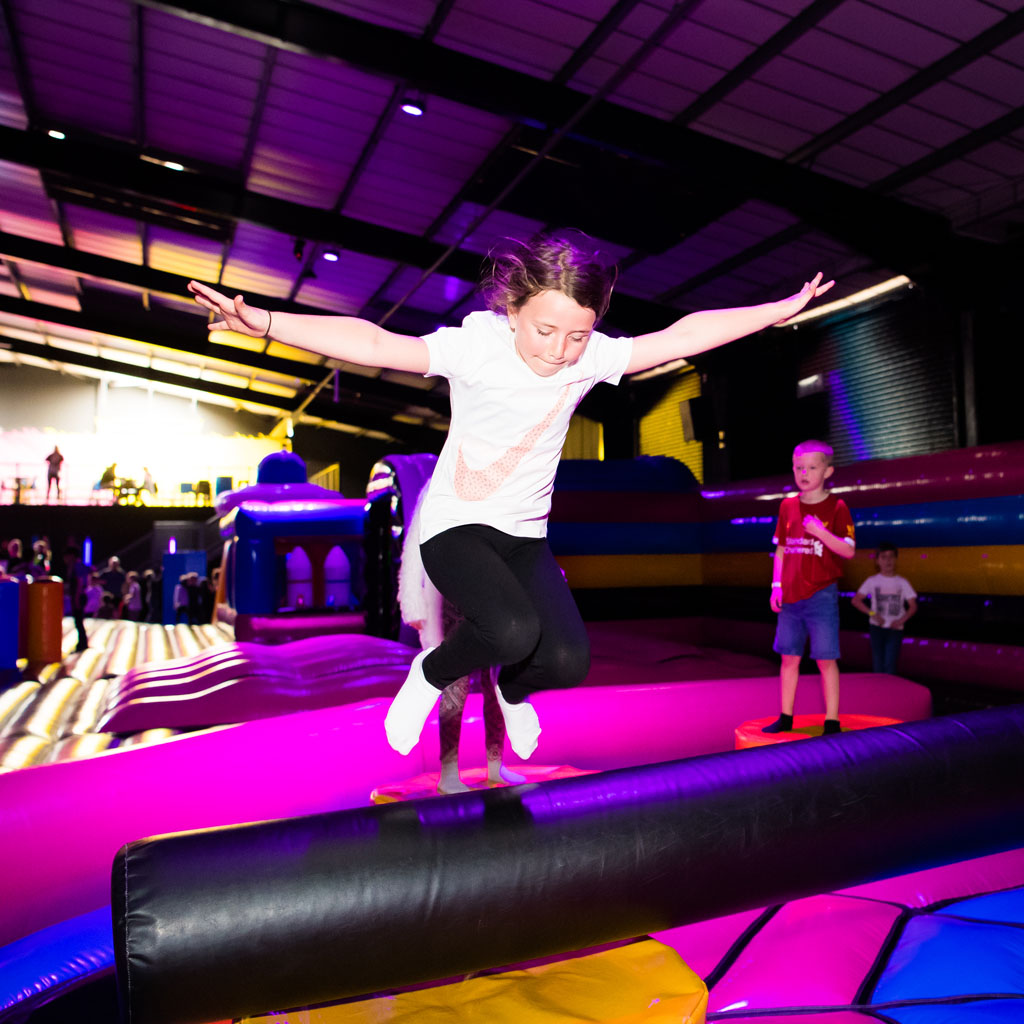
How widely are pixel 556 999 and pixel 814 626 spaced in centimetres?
170

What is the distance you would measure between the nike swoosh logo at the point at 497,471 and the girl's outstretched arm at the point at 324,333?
22 centimetres

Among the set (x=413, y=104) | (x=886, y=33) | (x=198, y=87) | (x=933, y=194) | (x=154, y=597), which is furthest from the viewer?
(x=154, y=597)

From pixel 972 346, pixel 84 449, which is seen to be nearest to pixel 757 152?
pixel 972 346

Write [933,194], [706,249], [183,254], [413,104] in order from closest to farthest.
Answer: [413,104]
[933,194]
[706,249]
[183,254]

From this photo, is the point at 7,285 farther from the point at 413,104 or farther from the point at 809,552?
the point at 809,552

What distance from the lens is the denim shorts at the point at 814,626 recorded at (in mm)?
2732

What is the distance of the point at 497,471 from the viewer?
157 cm

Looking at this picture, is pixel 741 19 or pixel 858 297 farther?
pixel 858 297

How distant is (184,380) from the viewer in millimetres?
18344

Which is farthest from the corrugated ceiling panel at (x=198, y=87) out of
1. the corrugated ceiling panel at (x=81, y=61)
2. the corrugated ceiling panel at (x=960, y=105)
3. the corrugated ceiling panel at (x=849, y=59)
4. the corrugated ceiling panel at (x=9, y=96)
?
the corrugated ceiling panel at (x=960, y=105)

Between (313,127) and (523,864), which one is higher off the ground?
(313,127)

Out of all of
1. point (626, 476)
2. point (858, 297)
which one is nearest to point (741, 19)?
A: point (626, 476)

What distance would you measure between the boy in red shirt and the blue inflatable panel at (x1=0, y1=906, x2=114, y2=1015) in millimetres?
1940

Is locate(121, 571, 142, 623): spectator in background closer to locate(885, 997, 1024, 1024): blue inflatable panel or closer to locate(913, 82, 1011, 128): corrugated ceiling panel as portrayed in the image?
locate(913, 82, 1011, 128): corrugated ceiling panel
